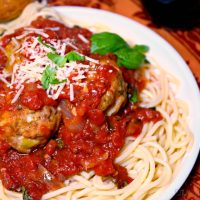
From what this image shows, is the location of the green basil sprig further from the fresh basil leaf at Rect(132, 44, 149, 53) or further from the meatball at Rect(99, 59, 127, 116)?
the meatball at Rect(99, 59, 127, 116)

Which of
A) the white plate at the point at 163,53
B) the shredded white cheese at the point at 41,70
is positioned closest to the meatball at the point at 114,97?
the shredded white cheese at the point at 41,70

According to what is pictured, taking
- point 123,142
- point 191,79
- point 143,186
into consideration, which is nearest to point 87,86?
point 123,142

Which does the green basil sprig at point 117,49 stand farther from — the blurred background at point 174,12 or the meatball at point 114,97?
the blurred background at point 174,12

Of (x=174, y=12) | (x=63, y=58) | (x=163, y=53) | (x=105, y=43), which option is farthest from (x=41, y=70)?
(x=174, y=12)

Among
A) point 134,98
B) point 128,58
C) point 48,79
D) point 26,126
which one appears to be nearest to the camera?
point 26,126

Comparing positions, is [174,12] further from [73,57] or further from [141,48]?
[73,57]

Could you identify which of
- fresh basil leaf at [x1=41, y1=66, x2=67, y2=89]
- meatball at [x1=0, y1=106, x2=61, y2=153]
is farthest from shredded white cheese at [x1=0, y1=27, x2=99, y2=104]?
meatball at [x1=0, y1=106, x2=61, y2=153]

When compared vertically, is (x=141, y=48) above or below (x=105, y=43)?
below
